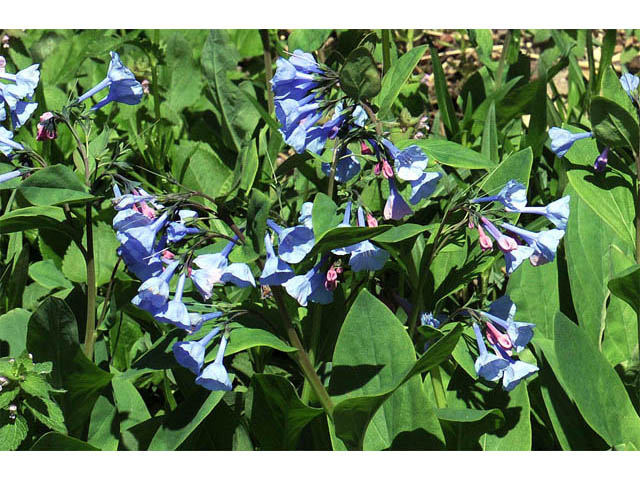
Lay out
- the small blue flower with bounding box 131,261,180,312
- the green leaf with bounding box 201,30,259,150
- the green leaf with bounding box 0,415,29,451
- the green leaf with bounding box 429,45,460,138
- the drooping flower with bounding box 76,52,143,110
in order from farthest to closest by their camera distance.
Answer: the green leaf with bounding box 201,30,259,150 → the green leaf with bounding box 429,45,460,138 → the drooping flower with bounding box 76,52,143,110 → the green leaf with bounding box 0,415,29,451 → the small blue flower with bounding box 131,261,180,312

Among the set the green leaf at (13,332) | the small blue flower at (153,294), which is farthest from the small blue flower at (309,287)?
the green leaf at (13,332)

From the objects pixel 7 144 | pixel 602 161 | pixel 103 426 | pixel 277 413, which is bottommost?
pixel 103 426

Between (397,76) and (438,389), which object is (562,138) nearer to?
(397,76)

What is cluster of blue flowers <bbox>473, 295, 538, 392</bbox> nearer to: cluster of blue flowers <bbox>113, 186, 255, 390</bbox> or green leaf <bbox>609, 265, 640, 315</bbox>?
green leaf <bbox>609, 265, 640, 315</bbox>

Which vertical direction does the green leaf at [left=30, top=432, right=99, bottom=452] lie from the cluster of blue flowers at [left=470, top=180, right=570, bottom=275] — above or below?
below

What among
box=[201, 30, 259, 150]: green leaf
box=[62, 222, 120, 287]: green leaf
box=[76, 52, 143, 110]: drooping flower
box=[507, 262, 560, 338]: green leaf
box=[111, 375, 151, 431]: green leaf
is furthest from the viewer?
box=[201, 30, 259, 150]: green leaf

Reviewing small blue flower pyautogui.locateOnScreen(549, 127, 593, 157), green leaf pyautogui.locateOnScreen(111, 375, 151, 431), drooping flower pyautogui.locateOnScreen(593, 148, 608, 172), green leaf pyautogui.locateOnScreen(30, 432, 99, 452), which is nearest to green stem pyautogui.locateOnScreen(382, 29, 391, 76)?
small blue flower pyautogui.locateOnScreen(549, 127, 593, 157)

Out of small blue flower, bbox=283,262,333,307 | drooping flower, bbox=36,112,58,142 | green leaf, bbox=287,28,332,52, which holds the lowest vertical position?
small blue flower, bbox=283,262,333,307

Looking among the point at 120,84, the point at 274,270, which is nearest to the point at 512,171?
the point at 274,270
